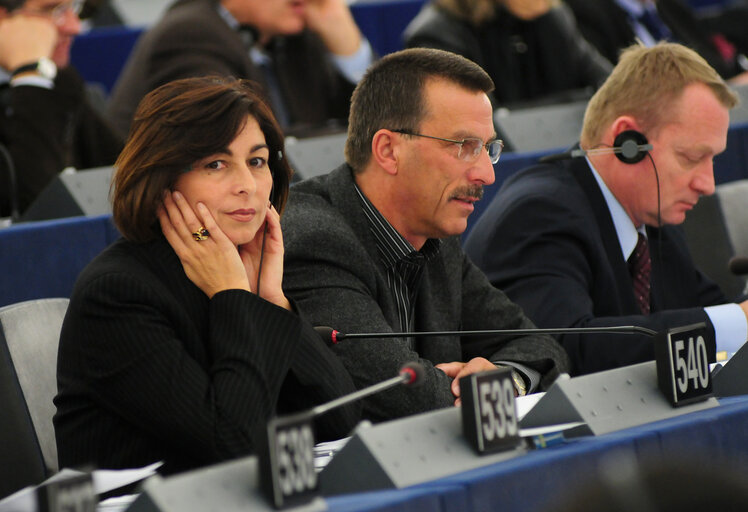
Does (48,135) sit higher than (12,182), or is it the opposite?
(48,135)

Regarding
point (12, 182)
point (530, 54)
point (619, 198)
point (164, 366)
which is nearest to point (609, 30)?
point (530, 54)

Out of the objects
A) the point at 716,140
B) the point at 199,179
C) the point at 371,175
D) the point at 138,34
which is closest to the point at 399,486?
the point at 199,179

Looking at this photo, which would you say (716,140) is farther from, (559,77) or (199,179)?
(559,77)

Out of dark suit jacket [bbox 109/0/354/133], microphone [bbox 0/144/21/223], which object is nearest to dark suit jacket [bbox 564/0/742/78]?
dark suit jacket [bbox 109/0/354/133]

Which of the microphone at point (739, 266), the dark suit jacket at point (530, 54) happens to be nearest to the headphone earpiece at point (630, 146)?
the microphone at point (739, 266)

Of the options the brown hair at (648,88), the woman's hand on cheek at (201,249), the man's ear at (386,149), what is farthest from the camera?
the brown hair at (648,88)

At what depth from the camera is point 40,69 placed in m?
3.71

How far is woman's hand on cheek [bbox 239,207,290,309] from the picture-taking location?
1.96 m

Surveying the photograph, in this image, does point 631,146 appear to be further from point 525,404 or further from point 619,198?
point 525,404

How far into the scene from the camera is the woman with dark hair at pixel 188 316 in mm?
1718

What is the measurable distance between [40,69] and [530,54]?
82.7 inches

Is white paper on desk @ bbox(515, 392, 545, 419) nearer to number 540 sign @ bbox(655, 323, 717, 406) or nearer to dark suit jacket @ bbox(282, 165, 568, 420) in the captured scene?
number 540 sign @ bbox(655, 323, 717, 406)

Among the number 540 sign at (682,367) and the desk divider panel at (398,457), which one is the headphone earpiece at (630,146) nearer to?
the number 540 sign at (682,367)

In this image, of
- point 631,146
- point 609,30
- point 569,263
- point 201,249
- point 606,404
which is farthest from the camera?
point 609,30
